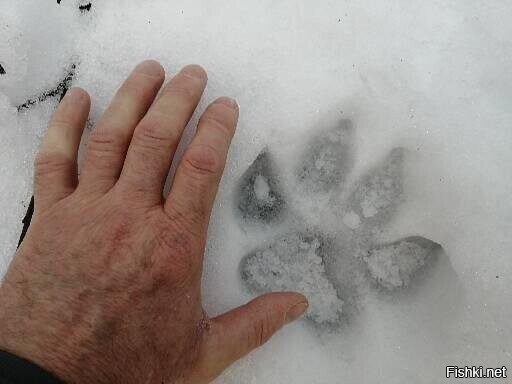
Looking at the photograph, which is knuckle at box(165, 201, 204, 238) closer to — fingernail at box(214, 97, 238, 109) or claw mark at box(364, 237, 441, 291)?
fingernail at box(214, 97, 238, 109)

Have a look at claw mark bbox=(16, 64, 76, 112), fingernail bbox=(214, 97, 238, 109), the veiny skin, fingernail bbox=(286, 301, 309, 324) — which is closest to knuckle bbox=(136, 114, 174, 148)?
the veiny skin

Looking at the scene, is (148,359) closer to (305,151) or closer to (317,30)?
(305,151)

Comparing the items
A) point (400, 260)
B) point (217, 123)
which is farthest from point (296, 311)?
point (217, 123)

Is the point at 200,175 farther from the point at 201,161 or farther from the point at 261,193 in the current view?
the point at 261,193

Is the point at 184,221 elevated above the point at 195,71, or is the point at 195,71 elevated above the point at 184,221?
the point at 195,71

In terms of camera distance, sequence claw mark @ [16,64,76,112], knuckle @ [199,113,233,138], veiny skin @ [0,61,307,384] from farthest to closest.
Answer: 1. claw mark @ [16,64,76,112]
2. knuckle @ [199,113,233,138]
3. veiny skin @ [0,61,307,384]

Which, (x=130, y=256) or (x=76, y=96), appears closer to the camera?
(x=130, y=256)
